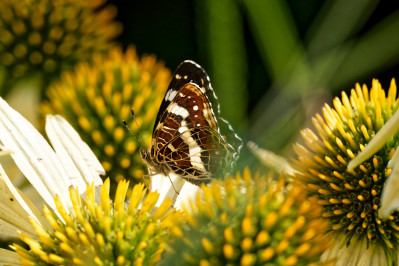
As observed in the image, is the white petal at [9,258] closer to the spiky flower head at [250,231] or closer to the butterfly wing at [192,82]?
the spiky flower head at [250,231]

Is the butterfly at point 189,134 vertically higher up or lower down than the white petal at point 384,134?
higher up

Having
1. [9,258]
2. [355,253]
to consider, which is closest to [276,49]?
[355,253]

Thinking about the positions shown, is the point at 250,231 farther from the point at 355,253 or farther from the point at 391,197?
the point at 355,253

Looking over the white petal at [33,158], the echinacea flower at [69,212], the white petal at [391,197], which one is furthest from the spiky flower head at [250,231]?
the white petal at [33,158]

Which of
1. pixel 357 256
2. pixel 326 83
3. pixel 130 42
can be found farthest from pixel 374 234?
pixel 130 42

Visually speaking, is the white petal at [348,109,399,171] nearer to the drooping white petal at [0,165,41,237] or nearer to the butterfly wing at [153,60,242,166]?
the butterfly wing at [153,60,242,166]

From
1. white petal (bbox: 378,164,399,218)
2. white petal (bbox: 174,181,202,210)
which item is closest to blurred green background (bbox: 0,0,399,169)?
white petal (bbox: 174,181,202,210)
